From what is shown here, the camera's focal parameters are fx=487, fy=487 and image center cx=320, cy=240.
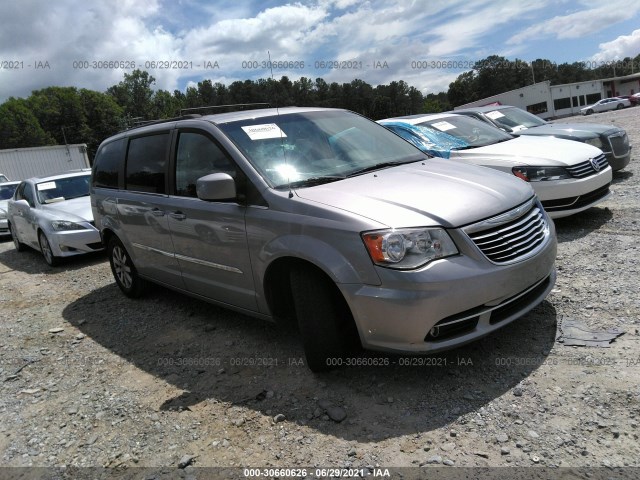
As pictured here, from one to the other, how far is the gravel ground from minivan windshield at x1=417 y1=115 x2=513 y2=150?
102 inches

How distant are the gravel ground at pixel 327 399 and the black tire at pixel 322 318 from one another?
0.24 meters

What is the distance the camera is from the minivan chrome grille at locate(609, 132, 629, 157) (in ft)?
25.9

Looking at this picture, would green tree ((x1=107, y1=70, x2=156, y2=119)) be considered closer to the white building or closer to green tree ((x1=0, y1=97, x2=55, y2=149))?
green tree ((x1=0, y1=97, x2=55, y2=149))

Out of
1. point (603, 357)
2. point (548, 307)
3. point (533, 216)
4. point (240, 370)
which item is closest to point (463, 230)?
point (533, 216)

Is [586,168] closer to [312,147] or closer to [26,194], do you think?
[312,147]

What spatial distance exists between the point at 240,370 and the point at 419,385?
4.37 feet

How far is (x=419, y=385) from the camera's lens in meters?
3.05

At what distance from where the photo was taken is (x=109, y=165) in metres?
5.56

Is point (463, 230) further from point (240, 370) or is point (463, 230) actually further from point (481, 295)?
point (240, 370)

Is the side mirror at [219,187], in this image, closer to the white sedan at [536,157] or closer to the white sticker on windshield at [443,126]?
the white sedan at [536,157]

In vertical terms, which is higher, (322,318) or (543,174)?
(543,174)

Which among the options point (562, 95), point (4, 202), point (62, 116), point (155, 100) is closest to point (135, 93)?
point (155, 100)

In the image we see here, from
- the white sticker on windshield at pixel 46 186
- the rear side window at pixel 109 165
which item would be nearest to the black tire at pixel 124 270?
the rear side window at pixel 109 165

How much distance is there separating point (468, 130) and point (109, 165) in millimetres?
4944
